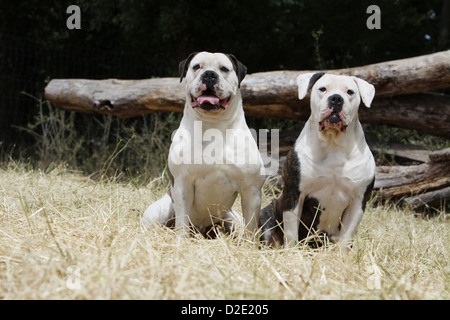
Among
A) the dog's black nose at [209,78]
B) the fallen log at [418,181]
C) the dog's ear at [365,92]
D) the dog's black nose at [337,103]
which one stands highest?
the dog's black nose at [209,78]

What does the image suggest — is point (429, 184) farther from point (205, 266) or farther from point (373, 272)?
point (205, 266)

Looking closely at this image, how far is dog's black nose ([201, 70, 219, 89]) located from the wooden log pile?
5.51 ft

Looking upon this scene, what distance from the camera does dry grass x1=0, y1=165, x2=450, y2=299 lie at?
1.94 meters

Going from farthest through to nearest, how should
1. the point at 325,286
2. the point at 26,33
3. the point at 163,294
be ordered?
the point at 26,33 → the point at 325,286 → the point at 163,294

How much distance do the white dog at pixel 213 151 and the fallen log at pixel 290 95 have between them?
4.81 feet

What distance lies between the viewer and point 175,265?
2.19m

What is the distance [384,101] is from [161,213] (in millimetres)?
2492

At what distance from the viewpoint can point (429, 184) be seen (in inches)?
167

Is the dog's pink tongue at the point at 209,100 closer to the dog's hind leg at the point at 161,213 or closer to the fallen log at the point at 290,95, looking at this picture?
the dog's hind leg at the point at 161,213

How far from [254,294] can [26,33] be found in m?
7.22

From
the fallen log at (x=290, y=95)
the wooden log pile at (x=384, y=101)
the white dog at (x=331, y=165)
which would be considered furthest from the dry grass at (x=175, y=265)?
the fallen log at (x=290, y=95)

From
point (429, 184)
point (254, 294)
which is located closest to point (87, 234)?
point (254, 294)

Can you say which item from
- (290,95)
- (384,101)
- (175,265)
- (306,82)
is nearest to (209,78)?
(306,82)

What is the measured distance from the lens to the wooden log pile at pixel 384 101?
4160 mm
